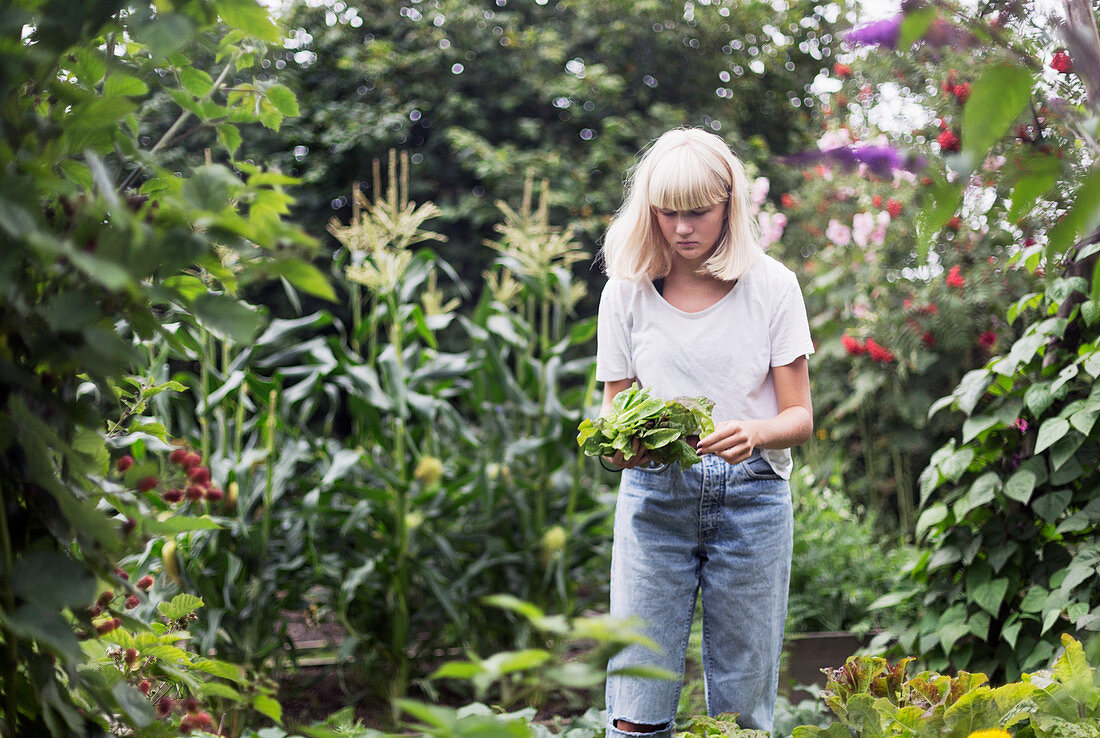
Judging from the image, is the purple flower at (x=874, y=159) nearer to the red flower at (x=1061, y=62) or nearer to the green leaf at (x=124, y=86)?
the green leaf at (x=124, y=86)

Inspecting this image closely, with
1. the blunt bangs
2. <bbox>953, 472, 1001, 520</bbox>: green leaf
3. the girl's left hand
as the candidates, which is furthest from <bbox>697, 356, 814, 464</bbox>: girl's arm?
<bbox>953, 472, 1001, 520</bbox>: green leaf

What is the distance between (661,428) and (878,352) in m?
3.39

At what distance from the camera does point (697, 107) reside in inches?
331

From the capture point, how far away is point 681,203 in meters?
1.70

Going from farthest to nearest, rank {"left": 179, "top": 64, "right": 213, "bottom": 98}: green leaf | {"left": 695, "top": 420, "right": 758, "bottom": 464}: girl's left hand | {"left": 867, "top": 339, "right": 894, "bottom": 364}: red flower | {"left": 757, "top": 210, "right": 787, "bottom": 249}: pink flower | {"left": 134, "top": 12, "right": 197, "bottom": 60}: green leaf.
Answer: {"left": 757, "top": 210, "right": 787, "bottom": 249}: pink flower
{"left": 867, "top": 339, "right": 894, "bottom": 364}: red flower
{"left": 695, "top": 420, "right": 758, "bottom": 464}: girl's left hand
{"left": 179, "top": 64, "right": 213, "bottom": 98}: green leaf
{"left": 134, "top": 12, "right": 197, "bottom": 60}: green leaf

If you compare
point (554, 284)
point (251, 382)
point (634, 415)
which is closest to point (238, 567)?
point (251, 382)

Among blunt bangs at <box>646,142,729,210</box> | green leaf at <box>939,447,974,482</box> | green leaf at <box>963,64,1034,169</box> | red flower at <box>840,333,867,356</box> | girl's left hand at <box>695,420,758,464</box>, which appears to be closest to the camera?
green leaf at <box>963,64,1034,169</box>

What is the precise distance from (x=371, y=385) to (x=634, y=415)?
1.69 meters

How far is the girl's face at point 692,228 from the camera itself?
5.61 feet

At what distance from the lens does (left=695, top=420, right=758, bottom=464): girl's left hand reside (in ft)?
5.05

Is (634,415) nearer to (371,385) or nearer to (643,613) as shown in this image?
(643,613)

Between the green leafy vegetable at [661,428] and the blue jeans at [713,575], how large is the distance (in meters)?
0.11

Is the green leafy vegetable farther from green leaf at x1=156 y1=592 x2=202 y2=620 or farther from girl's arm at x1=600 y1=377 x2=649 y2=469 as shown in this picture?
green leaf at x1=156 y1=592 x2=202 y2=620

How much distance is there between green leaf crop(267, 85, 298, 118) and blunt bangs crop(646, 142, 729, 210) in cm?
83
